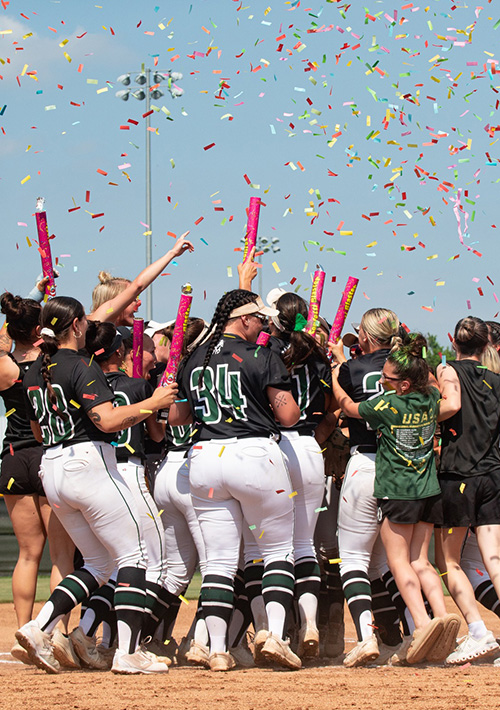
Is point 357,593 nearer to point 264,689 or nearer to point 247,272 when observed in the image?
point 264,689

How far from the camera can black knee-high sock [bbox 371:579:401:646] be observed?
5.99 meters

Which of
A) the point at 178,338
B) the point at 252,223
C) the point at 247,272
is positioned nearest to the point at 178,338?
the point at 178,338

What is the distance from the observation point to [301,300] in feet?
19.5

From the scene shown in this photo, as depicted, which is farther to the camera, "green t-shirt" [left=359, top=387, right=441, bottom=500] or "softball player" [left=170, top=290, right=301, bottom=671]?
"green t-shirt" [left=359, top=387, right=441, bottom=500]

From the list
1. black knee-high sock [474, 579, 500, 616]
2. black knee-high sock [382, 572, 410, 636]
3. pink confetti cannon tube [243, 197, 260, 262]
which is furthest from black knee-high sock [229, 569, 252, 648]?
pink confetti cannon tube [243, 197, 260, 262]

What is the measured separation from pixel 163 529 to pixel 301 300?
1.72 metres

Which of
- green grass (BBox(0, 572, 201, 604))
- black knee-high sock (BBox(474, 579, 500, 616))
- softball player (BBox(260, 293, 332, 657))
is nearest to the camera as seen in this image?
softball player (BBox(260, 293, 332, 657))

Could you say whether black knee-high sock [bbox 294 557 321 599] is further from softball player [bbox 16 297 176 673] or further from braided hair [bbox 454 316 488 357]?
braided hair [bbox 454 316 488 357]

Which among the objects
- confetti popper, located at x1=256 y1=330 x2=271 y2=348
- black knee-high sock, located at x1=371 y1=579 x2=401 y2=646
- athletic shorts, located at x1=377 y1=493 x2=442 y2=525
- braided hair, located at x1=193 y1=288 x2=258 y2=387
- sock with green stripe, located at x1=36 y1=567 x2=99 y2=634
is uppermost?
braided hair, located at x1=193 y1=288 x2=258 y2=387

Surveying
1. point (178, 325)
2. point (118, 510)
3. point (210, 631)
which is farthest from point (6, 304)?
point (210, 631)

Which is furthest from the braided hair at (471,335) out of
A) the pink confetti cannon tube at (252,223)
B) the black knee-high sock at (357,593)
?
the black knee-high sock at (357,593)

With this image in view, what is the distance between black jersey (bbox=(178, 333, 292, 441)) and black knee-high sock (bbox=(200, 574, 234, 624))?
0.83 m

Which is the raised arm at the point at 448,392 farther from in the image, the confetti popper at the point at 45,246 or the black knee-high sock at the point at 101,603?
the confetti popper at the point at 45,246

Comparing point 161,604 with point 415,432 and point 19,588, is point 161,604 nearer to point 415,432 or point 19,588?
point 19,588
